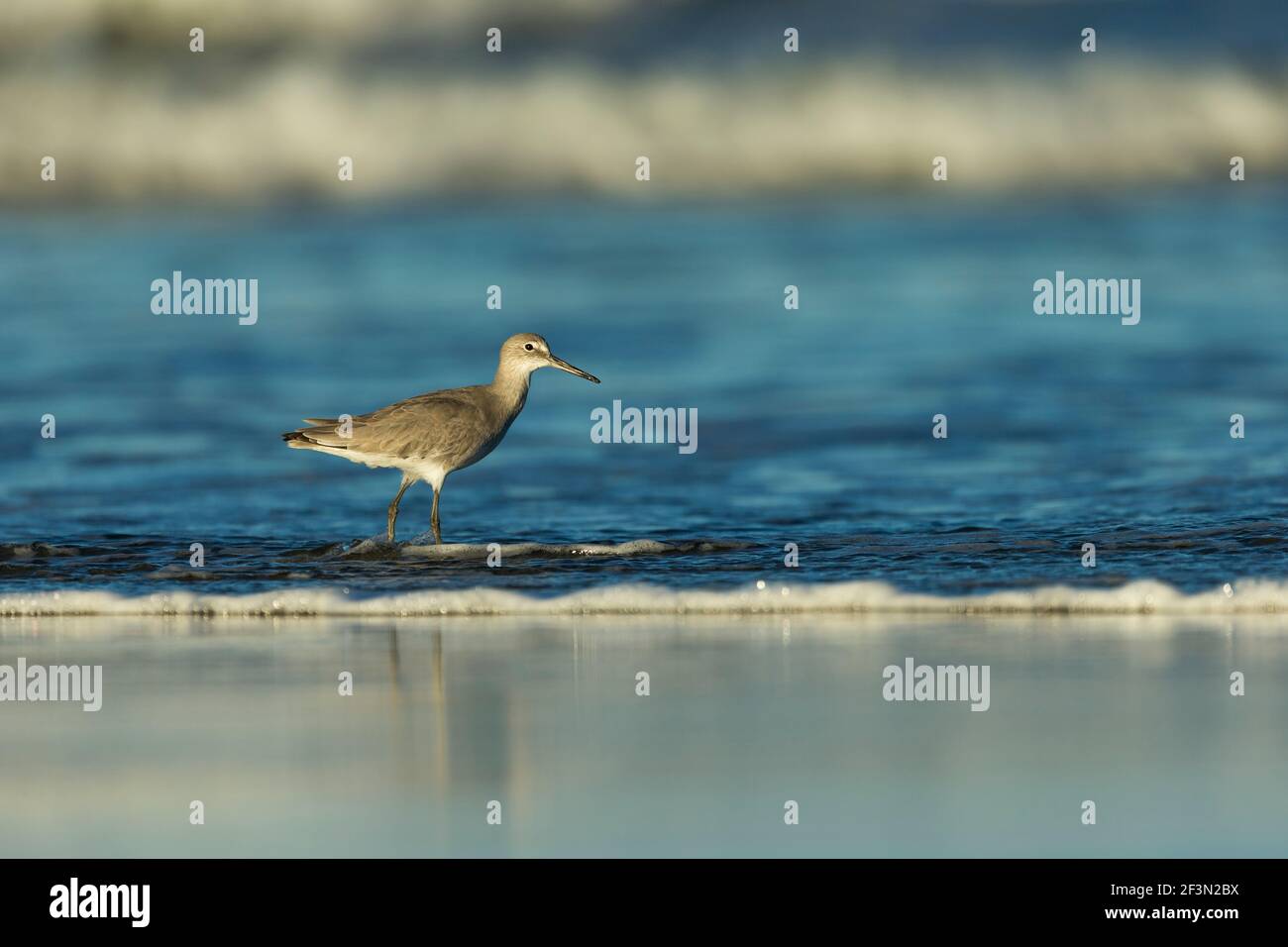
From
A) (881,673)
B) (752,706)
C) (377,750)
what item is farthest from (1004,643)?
(377,750)

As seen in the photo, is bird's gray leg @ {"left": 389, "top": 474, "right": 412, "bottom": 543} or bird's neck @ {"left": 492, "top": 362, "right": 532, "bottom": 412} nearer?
bird's gray leg @ {"left": 389, "top": 474, "right": 412, "bottom": 543}

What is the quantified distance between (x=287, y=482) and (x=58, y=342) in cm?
542

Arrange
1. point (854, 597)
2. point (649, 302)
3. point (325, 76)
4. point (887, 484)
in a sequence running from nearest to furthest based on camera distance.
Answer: point (854, 597)
point (887, 484)
point (649, 302)
point (325, 76)

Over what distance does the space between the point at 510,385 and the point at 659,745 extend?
5920 mm

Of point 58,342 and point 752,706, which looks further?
point 58,342

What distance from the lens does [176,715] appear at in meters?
5.91

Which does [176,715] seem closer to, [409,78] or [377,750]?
[377,750]

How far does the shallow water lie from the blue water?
162cm

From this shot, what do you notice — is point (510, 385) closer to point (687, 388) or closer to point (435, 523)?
point (435, 523)

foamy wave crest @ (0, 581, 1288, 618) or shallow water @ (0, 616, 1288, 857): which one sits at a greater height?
foamy wave crest @ (0, 581, 1288, 618)

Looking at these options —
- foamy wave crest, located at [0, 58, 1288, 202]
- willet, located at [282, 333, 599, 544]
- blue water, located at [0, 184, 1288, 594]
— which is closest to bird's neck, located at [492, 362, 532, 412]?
willet, located at [282, 333, 599, 544]

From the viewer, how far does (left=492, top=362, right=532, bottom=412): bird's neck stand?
437 inches

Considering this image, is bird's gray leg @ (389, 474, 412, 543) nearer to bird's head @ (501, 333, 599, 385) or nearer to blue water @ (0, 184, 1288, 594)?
blue water @ (0, 184, 1288, 594)

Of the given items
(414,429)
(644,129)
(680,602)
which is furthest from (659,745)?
(644,129)
